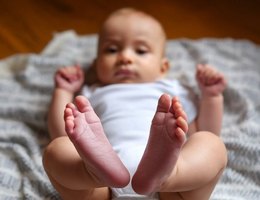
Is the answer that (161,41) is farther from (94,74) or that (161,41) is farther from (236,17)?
(236,17)

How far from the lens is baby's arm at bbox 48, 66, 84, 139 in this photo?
118 cm

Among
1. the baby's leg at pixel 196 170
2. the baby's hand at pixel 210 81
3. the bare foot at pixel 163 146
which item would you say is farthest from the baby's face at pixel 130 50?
the bare foot at pixel 163 146

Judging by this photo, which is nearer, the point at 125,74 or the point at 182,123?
the point at 182,123

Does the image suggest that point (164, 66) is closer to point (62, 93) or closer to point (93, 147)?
point (62, 93)

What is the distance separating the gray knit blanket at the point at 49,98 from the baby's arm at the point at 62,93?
7cm

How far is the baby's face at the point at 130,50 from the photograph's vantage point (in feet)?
4.00

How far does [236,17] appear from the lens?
5.51 ft

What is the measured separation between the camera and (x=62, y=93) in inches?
49.7

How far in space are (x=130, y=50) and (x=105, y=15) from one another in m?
0.50

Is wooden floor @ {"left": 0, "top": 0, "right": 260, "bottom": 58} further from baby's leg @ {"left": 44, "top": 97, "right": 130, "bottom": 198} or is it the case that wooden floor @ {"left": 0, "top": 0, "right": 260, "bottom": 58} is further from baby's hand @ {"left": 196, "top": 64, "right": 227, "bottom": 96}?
baby's leg @ {"left": 44, "top": 97, "right": 130, "bottom": 198}

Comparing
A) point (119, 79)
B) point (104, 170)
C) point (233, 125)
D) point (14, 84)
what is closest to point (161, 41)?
point (119, 79)

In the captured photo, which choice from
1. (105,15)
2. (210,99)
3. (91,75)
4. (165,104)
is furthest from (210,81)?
(105,15)

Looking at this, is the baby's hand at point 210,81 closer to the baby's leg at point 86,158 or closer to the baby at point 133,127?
the baby at point 133,127

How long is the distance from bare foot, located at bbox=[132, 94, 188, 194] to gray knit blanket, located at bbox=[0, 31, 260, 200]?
285mm
